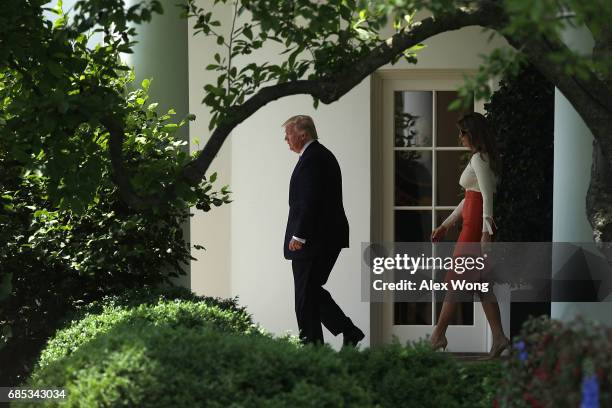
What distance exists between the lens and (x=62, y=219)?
23.7 feet

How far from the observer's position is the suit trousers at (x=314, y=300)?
744 centimetres

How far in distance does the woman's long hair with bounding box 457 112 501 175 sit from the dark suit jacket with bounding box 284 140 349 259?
3.38ft

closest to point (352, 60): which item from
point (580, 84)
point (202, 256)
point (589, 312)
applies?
point (580, 84)

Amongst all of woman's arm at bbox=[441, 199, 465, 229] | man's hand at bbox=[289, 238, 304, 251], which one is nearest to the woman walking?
woman's arm at bbox=[441, 199, 465, 229]

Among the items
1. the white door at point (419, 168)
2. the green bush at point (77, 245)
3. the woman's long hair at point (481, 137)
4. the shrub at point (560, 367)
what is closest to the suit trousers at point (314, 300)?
the green bush at point (77, 245)

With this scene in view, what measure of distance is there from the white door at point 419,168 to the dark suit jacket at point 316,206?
2277 millimetres

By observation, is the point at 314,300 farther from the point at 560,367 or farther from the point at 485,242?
the point at 560,367

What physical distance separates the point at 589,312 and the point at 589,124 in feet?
6.19

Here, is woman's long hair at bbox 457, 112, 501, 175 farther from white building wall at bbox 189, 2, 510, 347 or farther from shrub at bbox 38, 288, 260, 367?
shrub at bbox 38, 288, 260, 367

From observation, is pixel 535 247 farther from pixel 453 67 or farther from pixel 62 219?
pixel 62 219

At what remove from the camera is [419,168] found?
9891mm

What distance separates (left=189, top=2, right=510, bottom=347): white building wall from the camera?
31.5 feet

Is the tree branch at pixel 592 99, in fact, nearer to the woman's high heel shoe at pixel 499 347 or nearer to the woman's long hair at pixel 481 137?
the woman's long hair at pixel 481 137

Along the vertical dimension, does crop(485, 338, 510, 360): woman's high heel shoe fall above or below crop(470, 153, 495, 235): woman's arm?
below
